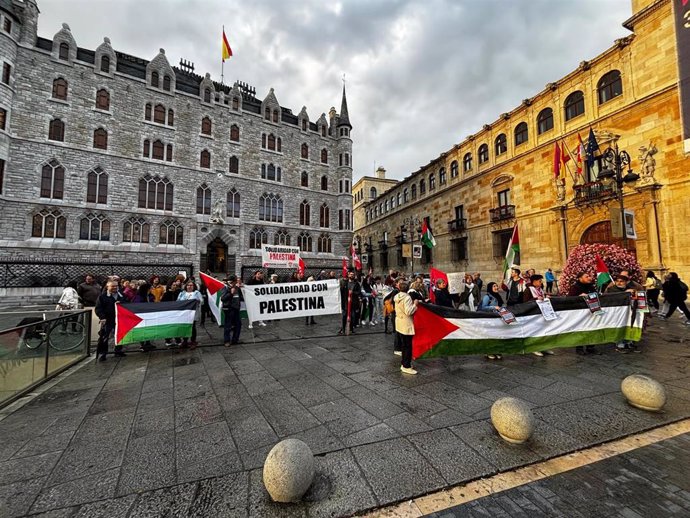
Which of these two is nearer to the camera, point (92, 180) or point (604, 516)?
point (604, 516)

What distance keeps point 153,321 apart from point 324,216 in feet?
89.0

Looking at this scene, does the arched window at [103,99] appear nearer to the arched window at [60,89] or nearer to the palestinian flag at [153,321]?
the arched window at [60,89]

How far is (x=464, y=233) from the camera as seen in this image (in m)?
28.8

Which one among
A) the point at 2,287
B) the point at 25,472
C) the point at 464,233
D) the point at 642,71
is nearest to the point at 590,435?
the point at 25,472

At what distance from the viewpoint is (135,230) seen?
79.7ft

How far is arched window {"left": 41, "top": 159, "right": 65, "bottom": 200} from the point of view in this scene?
21.5 m

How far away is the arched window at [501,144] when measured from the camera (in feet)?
83.6

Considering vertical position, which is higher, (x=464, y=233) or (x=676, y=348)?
(x=464, y=233)

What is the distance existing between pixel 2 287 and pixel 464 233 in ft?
110

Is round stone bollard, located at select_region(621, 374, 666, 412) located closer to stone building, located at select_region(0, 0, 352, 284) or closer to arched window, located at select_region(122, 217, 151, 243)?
stone building, located at select_region(0, 0, 352, 284)

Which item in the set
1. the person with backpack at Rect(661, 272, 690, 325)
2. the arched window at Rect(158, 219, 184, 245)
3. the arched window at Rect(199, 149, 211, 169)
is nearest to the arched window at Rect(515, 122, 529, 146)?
the person with backpack at Rect(661, 272, 690, 325)

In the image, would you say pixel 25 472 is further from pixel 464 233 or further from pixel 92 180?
pixel 464 233

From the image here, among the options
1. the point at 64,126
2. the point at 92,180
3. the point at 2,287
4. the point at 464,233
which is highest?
the point at 64,126

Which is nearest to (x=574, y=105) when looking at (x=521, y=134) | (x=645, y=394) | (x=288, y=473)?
(x=521, y=134)
